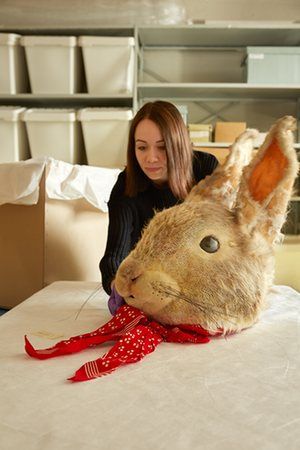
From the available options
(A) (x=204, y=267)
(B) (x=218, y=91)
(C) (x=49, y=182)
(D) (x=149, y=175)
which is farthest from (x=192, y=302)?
(B) (x=218, y=91)

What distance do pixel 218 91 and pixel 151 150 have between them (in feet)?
6.08

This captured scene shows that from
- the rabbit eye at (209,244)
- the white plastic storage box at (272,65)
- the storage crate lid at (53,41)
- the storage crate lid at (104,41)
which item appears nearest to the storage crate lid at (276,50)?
the white plastic storage box at (272,65)

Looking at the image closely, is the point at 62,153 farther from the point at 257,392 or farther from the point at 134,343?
the point at 257,392

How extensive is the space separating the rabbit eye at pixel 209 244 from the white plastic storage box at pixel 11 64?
2.06 meters

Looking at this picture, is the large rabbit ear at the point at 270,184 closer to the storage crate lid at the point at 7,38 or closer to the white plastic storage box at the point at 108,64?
the white plastic storage box at the point at 108,64

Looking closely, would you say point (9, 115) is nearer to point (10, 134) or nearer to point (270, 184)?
point (10, 134)

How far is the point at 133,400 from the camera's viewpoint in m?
0.53

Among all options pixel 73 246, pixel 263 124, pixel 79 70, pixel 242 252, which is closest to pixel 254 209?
pixel 242 252

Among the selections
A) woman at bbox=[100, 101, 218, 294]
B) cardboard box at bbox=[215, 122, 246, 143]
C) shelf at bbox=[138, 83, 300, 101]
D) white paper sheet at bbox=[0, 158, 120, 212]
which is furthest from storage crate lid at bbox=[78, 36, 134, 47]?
woman at bbox=[100, 101, 218, 294]

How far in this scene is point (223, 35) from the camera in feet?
8.55

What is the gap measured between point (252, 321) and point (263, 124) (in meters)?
2.37

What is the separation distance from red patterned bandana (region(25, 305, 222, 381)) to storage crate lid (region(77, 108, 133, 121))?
5.60 feet

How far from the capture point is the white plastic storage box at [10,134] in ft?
7.79

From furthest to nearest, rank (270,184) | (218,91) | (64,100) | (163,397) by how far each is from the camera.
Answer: (218,91) < (64,100) < (270,184) < (163,397)
